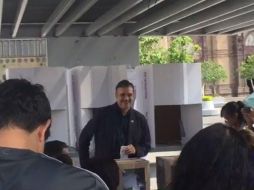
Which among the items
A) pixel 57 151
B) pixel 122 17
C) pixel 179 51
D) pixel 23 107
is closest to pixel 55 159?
pixel 23 107

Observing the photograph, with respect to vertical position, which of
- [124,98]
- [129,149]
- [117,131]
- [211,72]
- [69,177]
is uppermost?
[211,72]

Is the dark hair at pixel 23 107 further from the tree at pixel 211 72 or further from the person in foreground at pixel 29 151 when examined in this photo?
the tree at pixel 211 72

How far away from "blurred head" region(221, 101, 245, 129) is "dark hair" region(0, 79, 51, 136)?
250 centimetres

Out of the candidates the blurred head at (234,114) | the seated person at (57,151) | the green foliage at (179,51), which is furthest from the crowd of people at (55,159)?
the green foliage at (179,51)

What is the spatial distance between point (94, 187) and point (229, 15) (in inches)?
288

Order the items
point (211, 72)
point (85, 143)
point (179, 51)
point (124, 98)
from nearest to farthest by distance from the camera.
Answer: point (85, 143) → point (124, 98) → point (179, 51) → point (211, 72)

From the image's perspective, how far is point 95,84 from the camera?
7945 mm

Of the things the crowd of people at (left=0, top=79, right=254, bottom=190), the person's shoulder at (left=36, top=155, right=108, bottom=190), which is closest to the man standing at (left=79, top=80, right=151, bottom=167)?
the crowd of people at (left=0, top=79, right=254, bottom=190)

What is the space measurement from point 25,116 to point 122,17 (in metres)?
6.93

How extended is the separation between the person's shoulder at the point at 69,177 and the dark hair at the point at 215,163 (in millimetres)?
307

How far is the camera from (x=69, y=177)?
1877 millimetres

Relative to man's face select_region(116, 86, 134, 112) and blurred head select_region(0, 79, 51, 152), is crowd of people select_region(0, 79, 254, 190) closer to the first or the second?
blurred head select_region(0, 79, 51, 152)

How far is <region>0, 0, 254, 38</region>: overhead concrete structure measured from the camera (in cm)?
770

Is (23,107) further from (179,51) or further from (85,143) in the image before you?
(179,51)
